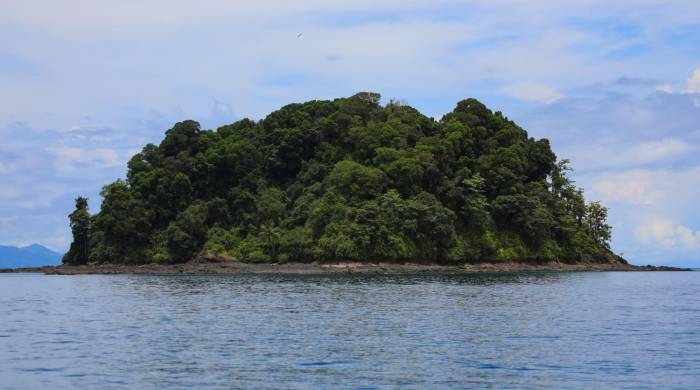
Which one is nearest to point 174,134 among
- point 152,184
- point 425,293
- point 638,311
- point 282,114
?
point 152,184

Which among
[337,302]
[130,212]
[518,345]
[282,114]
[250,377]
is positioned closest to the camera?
[250,377]

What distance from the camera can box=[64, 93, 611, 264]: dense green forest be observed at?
119375 mm

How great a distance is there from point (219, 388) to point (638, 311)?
35.2m

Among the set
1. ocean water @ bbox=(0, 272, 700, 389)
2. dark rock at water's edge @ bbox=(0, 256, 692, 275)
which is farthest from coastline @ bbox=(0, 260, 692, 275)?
ocean water @ bbox=(0, 272, 700, 389)

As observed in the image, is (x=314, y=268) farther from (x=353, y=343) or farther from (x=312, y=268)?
(x=353, y=343)

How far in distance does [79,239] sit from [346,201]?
5926 cm

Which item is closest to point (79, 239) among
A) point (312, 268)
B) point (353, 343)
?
point (312, 268)

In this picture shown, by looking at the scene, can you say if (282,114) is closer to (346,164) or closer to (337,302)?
(346,164)

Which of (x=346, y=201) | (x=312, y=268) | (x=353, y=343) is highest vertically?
(x=346, y=201)

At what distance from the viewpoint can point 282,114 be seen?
147750 millimetres

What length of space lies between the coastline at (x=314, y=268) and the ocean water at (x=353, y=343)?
5691cm

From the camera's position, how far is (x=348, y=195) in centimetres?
12144

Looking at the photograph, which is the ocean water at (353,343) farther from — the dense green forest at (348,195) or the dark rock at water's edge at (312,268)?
the dense green forest at (348,195)

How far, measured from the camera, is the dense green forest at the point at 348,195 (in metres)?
119
